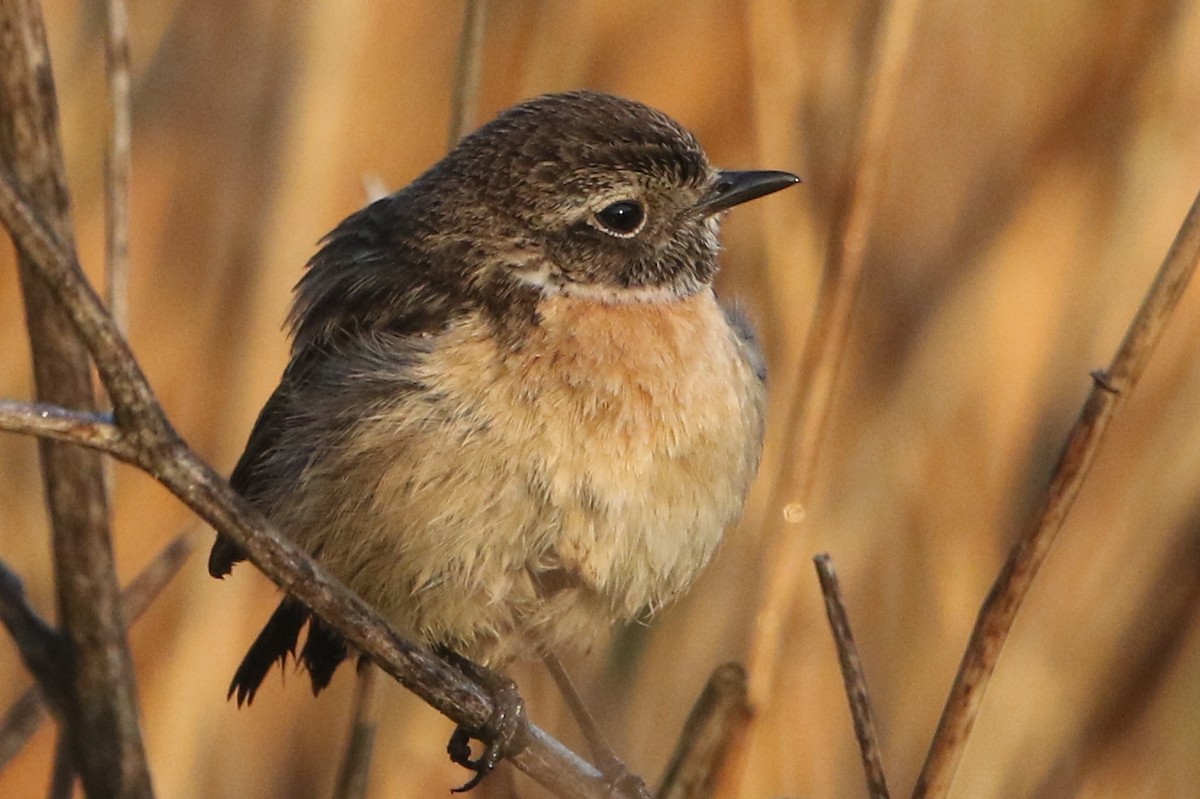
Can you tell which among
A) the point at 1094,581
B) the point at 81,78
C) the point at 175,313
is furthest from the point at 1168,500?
the point at 81,78

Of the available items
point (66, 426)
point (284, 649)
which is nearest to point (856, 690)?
point (66, 426)

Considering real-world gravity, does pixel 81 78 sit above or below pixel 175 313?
above

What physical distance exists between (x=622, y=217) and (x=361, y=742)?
1.11 meters

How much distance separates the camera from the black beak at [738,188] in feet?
10.0

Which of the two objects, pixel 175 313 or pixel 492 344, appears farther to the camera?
pixel 175 313

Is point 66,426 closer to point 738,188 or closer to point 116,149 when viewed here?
point 116,149

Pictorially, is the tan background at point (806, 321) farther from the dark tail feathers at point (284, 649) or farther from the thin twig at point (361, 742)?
the thin twig at point (361, 742)

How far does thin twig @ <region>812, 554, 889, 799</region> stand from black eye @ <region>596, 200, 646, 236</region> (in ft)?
3.55

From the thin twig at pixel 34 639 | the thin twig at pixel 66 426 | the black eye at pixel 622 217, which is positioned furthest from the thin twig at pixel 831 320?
the thin twig at pixel 66 426

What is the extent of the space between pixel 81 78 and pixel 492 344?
1882 millimetres

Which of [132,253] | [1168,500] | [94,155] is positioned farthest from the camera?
[132,253]

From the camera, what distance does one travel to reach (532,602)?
2834mm

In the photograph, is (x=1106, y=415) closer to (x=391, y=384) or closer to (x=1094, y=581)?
(x=391, y=384)

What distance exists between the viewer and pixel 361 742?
2881 millimetres
